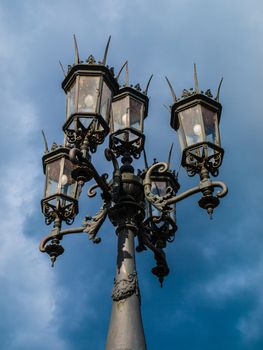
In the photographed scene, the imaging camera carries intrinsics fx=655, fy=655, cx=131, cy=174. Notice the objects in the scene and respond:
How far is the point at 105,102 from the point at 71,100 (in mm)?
416

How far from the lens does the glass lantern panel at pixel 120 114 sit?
26.5 feet

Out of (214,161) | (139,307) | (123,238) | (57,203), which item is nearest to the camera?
(139,307)

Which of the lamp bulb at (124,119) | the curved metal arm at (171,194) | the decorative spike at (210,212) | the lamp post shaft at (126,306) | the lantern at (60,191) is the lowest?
the lamp post shaft at (126,306)

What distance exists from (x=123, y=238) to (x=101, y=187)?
69cm

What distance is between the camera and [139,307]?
21.8 feet

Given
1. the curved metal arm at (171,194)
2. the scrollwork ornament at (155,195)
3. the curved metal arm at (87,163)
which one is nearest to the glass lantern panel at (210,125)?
the curved metal arm at (171,194)

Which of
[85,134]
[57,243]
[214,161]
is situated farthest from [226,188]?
[57,243]

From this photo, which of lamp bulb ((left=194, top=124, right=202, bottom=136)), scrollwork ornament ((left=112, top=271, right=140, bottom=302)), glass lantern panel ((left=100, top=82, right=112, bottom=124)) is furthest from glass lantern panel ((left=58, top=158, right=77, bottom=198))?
scrollwork ornament ((left=112, top=271, right=140, bottom=302))

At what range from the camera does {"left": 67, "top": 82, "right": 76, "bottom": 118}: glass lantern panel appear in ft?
24.5

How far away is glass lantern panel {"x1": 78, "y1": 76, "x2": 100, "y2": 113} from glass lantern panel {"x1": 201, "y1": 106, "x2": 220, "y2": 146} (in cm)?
135

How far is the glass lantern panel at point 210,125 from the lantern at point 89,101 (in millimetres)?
1128

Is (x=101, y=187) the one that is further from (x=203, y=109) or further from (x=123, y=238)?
(x=203, y=109)

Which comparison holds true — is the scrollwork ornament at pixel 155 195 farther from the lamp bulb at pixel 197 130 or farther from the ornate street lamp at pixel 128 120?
the lamp bulb at pixel 197 130

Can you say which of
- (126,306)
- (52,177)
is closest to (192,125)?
(52,177)
